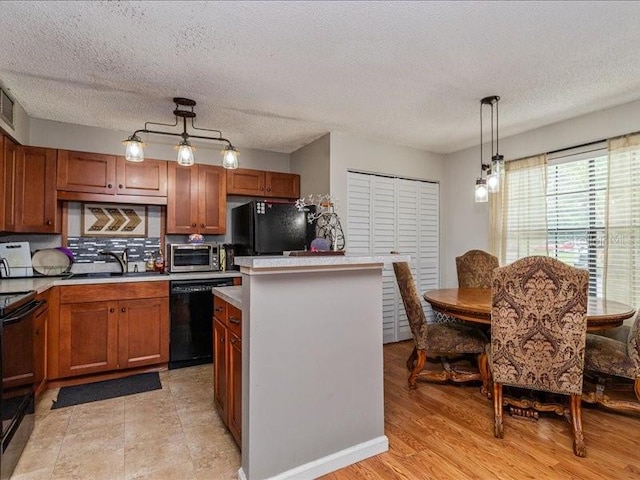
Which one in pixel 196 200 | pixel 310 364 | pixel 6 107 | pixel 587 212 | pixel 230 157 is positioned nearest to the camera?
pixel 310 364

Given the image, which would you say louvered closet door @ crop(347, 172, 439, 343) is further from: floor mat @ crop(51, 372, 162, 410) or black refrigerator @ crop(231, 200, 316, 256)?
floor mat @ crop(51, 372, 162, 410)

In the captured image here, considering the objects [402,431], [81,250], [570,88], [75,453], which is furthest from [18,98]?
[570,88]

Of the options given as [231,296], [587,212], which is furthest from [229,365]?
[587,212]

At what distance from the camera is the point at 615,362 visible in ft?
7.42

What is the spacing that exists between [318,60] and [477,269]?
2.60 m

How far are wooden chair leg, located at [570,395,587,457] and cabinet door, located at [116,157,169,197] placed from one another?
3.81m

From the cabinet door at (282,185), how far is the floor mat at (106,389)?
2.27 m

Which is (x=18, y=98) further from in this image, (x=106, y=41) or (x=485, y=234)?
(x=485, y=234)

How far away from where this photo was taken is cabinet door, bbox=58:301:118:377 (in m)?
2.95

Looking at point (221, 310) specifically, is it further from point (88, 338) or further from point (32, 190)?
point (32, 190)

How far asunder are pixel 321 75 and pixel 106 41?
131 centimetres

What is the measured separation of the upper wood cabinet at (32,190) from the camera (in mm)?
2965

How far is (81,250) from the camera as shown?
3547mm

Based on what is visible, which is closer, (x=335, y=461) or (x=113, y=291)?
(x=335, y=461)
